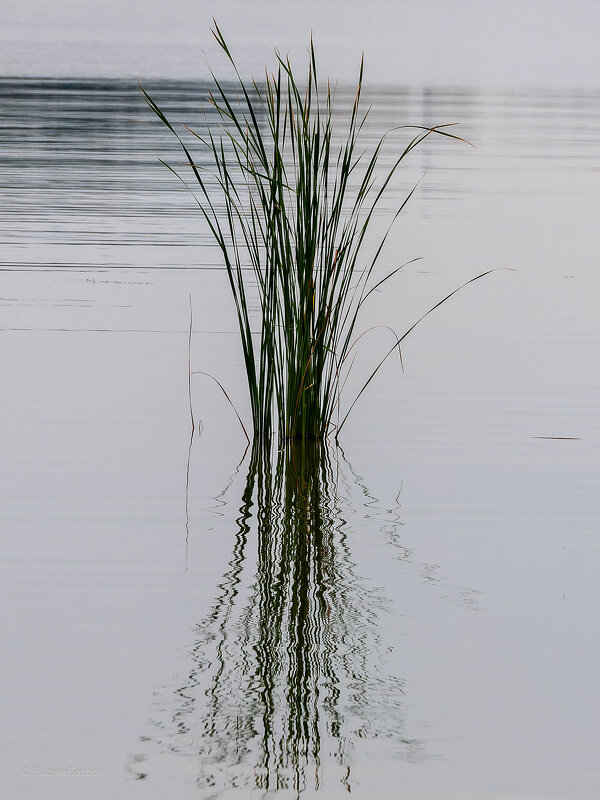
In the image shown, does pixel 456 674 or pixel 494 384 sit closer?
pixel 456 674

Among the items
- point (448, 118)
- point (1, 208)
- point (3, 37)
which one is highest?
point (3, 37)

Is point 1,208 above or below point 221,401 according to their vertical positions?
Result: above

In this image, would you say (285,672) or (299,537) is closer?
(285,672)

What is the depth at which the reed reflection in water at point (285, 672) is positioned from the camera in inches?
79.7

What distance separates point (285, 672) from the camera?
229cm

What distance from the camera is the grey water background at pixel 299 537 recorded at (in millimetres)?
2074

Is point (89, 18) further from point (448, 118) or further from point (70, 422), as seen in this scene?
point (70, 422)

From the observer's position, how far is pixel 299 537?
3.02 meters

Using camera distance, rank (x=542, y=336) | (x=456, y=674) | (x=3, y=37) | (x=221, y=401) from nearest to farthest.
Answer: (x=456, y=674) → (x=221, y=401) → (x=542, y=336) → (x=3, y=37)

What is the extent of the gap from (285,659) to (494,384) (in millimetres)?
2396

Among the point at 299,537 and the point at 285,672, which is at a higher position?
the point at 299,537

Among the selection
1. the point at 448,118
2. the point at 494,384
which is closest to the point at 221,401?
the point at 494,384

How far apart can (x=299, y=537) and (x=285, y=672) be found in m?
0.75

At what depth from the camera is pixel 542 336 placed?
5.27 m
